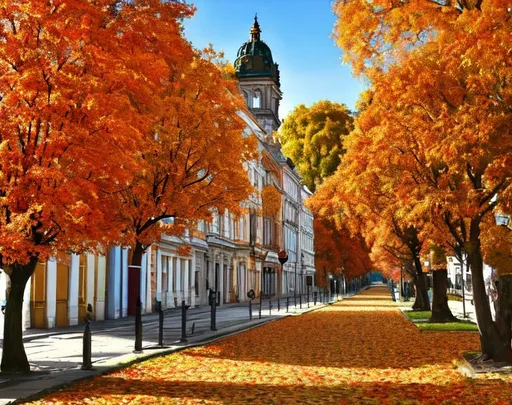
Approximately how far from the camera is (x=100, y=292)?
39.3 metres

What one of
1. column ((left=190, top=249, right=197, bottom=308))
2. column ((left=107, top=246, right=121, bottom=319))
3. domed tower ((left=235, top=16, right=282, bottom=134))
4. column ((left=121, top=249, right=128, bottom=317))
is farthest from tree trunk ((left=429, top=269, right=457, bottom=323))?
domed tower ((left=235, top=16, right=282, bottom=134))

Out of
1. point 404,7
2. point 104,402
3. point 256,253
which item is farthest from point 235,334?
point 256,253

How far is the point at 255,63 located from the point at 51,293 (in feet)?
236

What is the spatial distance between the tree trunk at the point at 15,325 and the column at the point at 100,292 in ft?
77.7

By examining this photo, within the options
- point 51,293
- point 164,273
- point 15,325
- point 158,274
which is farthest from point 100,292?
point 15,325

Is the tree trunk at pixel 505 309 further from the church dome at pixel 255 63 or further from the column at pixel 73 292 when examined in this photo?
the church dome at pixel 255 63

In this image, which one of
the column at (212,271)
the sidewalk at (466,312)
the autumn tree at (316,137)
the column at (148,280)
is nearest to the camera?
the sidewalk at (466,312)

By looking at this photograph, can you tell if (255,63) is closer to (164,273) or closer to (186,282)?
(186,282)

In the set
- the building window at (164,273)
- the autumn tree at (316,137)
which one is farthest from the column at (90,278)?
the autumn tree at (316,137)

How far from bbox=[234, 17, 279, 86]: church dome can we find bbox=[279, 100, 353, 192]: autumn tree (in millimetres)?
14942

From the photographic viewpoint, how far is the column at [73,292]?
34938 mm

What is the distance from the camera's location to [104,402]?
11484 millimetres

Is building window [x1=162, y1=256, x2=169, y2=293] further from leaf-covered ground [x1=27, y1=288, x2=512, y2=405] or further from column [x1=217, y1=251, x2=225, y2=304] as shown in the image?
leaf-covered ground [x1=27, y1=288, x2=512, y2=405]

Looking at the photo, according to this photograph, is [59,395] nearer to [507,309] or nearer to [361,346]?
[507,309]
